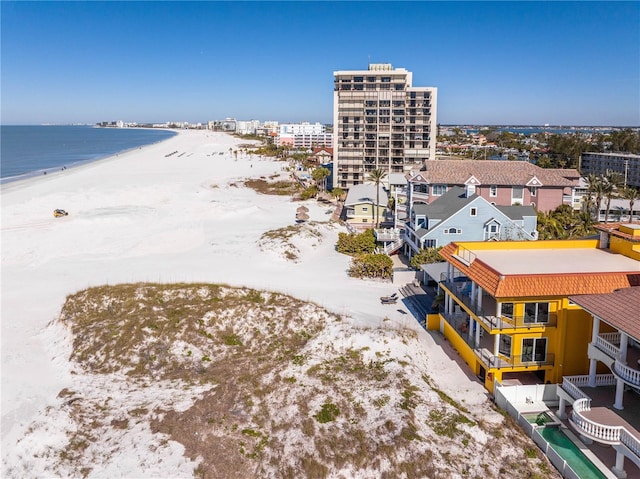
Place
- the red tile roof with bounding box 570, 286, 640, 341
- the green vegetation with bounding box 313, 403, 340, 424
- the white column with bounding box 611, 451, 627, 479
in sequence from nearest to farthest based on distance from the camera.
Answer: the white column with bounding box 611, 451, 627, 479, the red tile roof with bounding box 570, 286, 640, 341, the green vegetation with bounding box 313, 403, 340, 424

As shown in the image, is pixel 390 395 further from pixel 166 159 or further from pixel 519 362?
pixel 166 159

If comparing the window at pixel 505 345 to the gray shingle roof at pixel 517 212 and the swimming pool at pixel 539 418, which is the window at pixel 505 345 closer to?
the swimming pool at pixel 539 418

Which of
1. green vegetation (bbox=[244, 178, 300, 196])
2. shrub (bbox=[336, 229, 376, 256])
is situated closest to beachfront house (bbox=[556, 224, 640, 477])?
shrub (bbox=[336, 229, 376, 256])

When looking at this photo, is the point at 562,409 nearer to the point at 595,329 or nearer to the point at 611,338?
the point at 611,338

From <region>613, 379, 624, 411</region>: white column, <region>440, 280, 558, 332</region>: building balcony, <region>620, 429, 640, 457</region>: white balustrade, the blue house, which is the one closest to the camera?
<region>620, 429, 640, 457</region>: white balustrade

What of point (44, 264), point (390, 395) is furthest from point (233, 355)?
point (44, 264)

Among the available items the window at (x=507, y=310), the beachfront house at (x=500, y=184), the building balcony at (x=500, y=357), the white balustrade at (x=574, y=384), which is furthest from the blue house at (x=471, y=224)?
the white balustrade at (x=574, y=384)

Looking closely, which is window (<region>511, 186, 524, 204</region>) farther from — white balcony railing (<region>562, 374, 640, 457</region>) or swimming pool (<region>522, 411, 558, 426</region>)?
white balcony railing (<region>562, 374, 640, 457</region>)
